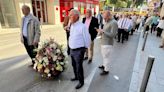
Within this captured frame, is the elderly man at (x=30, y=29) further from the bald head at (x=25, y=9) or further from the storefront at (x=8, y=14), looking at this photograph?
the storefront at (x=8, y=14)

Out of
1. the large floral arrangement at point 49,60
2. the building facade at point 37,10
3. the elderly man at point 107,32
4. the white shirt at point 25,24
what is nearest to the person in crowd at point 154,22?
the building facade at point 37,10

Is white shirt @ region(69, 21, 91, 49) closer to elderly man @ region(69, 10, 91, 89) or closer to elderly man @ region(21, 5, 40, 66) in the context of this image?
elderly man @ region(69, 10, 91, 89)

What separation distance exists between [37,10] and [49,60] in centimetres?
1722

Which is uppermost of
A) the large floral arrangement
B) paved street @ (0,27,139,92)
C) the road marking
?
the large floral arrangement

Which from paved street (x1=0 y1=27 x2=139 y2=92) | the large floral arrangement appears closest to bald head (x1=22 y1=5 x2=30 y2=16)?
the large floral arrangement

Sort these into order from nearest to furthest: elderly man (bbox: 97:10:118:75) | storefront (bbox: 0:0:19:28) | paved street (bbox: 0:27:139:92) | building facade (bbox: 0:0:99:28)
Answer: paved street (bbox: 0:27:139:92) < elderly man (bbox: 97:10:118:75) < storefront (bbox: 0:0:19:28) < building facade (bbox: 0:0:99:28)

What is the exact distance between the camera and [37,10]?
784 inches

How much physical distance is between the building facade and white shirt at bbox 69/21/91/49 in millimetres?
7668

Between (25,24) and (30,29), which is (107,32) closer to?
(30,29)

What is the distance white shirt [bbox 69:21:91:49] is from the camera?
341cm

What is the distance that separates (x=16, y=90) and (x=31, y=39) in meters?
1.49

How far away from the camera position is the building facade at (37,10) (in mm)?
15870

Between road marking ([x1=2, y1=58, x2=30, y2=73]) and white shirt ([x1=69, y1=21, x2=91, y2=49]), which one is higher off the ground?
white shirt ([x1=69, y1=21, x2=91, y2=49])

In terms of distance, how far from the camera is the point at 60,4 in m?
22.2
